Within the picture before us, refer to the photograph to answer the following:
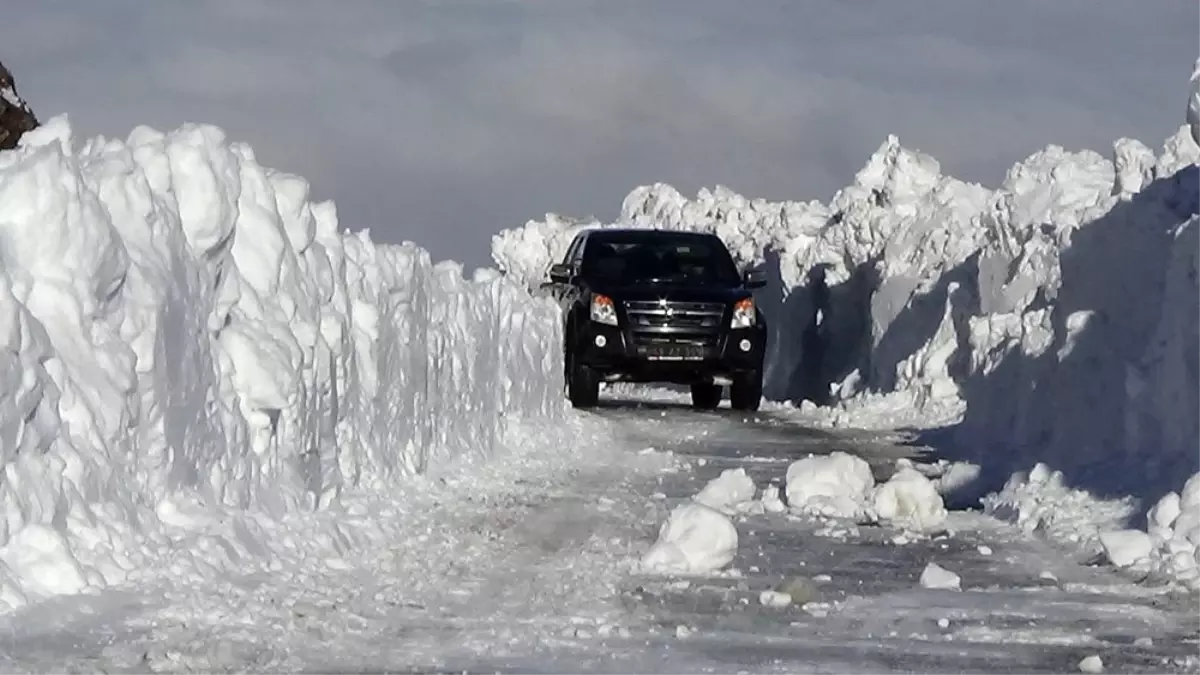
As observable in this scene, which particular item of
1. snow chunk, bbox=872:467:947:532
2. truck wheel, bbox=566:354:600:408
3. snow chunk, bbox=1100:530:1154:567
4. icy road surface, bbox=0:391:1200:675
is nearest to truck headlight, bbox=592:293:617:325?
truck wheel, bbox=566:354:600:408

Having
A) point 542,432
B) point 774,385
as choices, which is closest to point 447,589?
point 542,432

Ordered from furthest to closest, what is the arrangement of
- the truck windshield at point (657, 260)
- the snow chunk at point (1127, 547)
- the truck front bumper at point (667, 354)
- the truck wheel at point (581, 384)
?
the truck windshield at point (657, 260) < the truck wheel at point (581, 384) < the truck front bumper at point (667, 354) < the snow chunk at point (1127, 547)

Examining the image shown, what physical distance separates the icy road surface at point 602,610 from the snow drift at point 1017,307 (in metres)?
1.30

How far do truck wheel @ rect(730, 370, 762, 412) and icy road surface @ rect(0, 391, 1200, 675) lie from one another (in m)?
9.66

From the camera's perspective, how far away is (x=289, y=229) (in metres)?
9.41

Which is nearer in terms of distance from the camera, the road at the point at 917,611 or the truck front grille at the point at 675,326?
the road at the point at 917,611

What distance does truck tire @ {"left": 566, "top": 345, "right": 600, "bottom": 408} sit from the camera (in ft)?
62.8

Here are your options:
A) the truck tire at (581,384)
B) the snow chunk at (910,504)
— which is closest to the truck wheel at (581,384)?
the truck tire at (581,384)

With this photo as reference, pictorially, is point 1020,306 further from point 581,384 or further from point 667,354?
→ point 581,384

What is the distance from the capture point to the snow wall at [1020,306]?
11.7 metres

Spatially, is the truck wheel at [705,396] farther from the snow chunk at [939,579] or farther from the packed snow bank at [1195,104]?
the snow chunk at [939,579]

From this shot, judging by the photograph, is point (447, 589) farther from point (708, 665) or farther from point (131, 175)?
point (131, 175)

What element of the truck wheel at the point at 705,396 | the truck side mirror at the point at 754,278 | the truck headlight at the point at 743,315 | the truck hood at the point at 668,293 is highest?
the truck side mirror at the point at 754,278

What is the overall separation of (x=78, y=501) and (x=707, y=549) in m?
2.61
